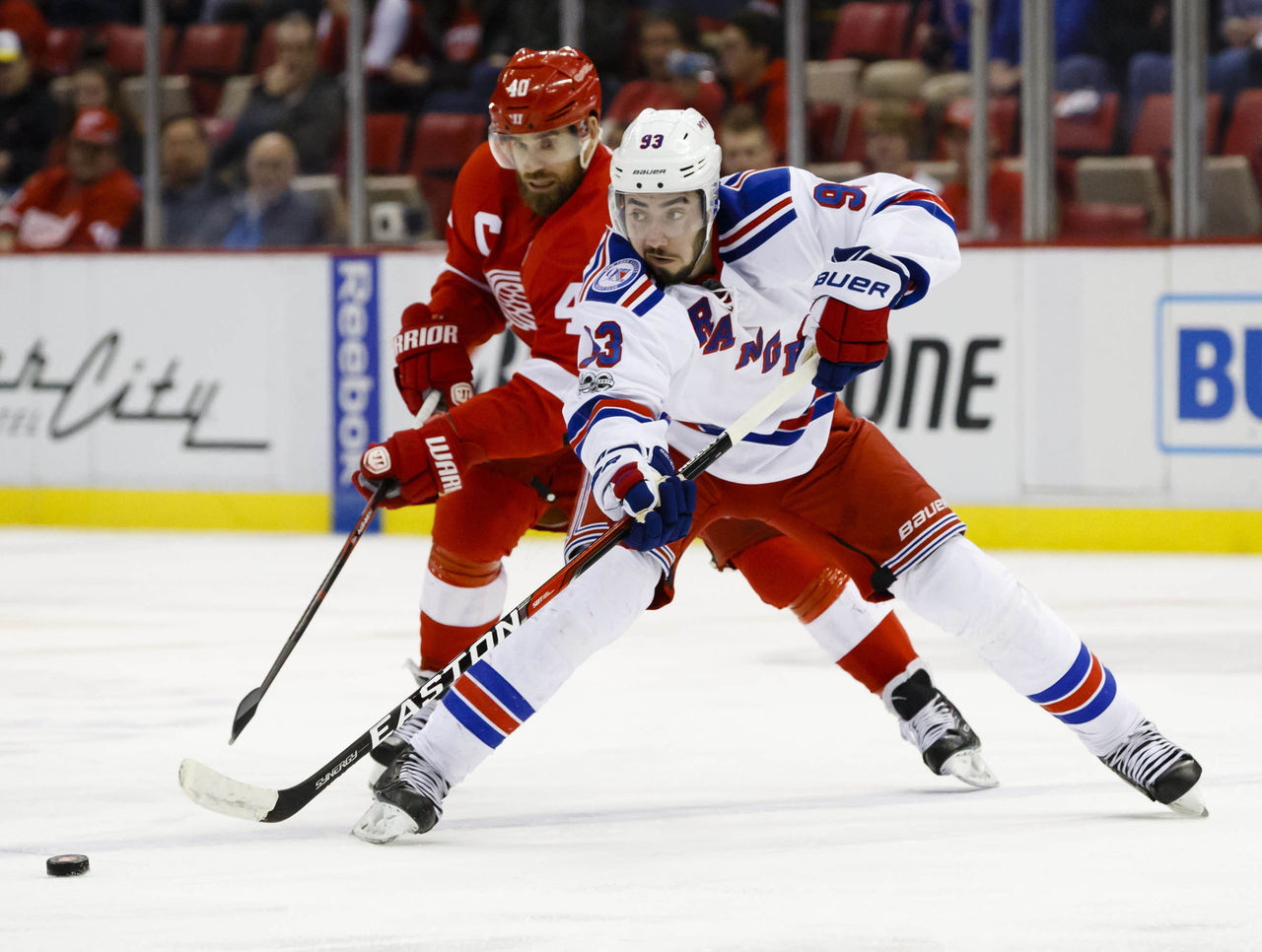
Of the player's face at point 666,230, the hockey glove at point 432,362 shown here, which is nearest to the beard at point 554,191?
the hockey glove at point 432,362

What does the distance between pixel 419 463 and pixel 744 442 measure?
58 cm

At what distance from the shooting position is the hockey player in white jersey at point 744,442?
10.1 feet

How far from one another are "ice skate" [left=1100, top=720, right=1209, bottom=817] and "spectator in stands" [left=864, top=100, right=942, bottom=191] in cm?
420

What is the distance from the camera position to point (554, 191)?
3646 millimetres

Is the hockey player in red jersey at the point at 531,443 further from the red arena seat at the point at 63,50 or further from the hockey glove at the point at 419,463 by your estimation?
the red arena seat at the point at 63,50

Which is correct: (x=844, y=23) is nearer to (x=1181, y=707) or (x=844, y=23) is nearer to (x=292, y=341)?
(x=292, y=341)

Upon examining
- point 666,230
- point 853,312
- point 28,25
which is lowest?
point 28,25

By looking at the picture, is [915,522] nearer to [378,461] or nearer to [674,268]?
[674,268]

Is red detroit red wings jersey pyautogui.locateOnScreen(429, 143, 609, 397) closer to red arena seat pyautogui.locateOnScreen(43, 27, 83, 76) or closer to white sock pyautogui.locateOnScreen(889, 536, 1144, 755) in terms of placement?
white sock pyautogui.locateOnScreen(889, 536, 1144, 755)

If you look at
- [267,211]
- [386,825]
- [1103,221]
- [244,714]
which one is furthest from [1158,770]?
[267,211]

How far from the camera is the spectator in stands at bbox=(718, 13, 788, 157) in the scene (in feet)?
24.4

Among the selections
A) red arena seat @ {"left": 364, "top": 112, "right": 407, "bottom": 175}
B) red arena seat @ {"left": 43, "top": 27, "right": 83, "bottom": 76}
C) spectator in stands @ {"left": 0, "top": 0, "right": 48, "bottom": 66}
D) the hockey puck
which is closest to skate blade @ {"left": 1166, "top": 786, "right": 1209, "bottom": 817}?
the hockey puck

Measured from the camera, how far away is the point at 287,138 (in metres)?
8.15

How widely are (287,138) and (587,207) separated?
4.72 metres
